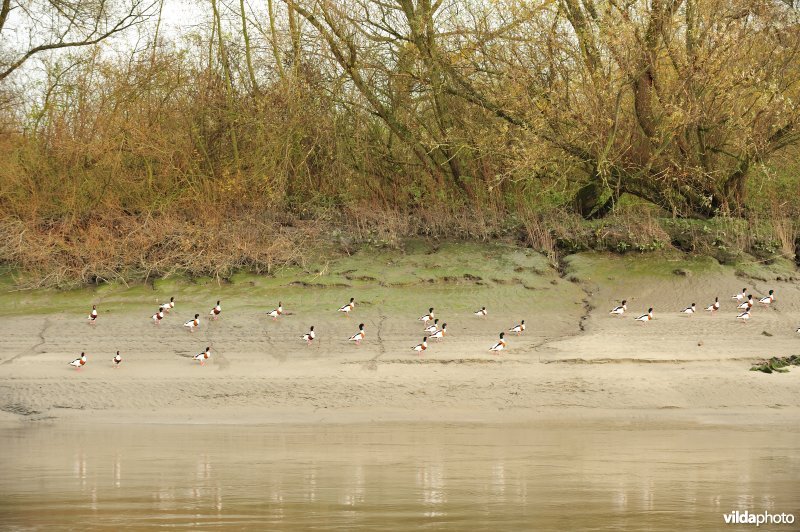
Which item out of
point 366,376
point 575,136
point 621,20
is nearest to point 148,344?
point 366,376

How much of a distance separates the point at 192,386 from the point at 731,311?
689 cm

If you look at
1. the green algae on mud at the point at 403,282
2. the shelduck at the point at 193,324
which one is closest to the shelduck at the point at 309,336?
the green algae on mud at the point at 403,282

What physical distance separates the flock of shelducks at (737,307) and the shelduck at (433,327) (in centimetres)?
224

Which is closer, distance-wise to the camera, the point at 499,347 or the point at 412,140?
the point at 499,347

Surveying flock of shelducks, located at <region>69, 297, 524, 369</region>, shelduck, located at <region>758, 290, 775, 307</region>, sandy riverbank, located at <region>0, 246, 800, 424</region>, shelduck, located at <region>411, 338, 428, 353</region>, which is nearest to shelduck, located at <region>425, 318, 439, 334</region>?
flock of shelducks, located at <region>69, 297, 524, 369</region>

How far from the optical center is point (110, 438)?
29.4 feet

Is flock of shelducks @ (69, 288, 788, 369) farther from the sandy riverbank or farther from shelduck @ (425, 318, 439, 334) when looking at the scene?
the sandy riverbank

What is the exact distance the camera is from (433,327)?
12.2 meters

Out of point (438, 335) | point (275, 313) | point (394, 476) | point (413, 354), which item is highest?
point (275, 313)

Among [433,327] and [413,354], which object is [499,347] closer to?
[413,354]

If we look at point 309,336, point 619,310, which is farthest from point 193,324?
point 619,310

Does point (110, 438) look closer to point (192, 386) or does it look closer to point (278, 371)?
point (192, 386)

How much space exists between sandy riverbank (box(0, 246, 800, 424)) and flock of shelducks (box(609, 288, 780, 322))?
0.10 meters

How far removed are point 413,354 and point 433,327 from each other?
3.08 feet
